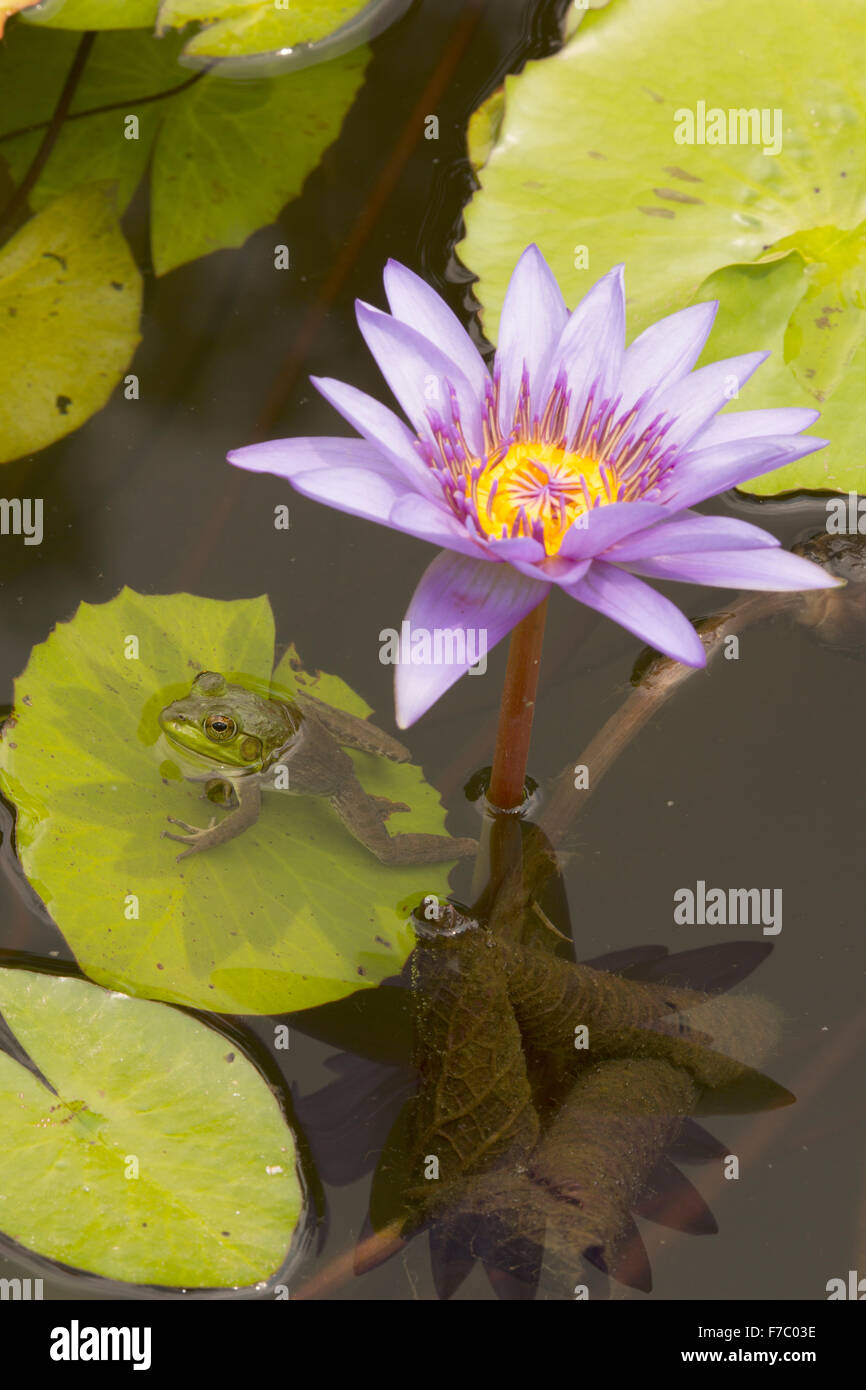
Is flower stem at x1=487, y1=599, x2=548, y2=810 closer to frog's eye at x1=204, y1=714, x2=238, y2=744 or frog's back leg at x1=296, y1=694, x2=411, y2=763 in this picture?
frog's back leg at x1=296, y1=694, x2=411, y2=763

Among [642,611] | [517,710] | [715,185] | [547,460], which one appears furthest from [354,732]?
[715,185]

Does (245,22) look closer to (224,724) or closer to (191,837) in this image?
(224,724)

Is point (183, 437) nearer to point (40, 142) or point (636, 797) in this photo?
point (40, 142)

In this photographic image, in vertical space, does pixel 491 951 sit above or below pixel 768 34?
below

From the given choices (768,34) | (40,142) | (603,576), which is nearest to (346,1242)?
(603,576)

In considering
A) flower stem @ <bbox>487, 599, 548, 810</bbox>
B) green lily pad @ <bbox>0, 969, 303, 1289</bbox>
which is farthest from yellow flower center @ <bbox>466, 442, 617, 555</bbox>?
green lily pad @ <bbox>0, 969, 303, 1289</bbox>

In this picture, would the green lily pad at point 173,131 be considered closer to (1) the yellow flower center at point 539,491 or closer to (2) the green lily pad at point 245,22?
(2) the green lily pad at point 245,22
